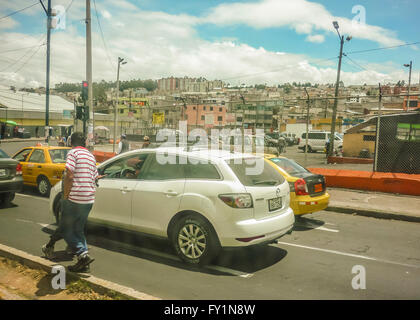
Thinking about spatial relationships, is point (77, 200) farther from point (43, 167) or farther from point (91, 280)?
point (43, 167)

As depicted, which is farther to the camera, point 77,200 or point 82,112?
point 82,112

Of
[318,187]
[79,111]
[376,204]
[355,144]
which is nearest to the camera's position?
[318,187]

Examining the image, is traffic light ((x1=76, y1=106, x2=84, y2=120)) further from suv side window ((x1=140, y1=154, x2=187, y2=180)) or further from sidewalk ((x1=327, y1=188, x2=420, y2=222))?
suv side window ((x1=140, y1=154, x2=187, y2=180))

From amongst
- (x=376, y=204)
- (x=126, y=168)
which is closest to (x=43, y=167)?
(x=126, y=168)

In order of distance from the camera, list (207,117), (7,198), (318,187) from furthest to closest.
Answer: (207,117), (7,198), (318,187)

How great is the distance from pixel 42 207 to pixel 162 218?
509cm

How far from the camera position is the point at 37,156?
1073 cm

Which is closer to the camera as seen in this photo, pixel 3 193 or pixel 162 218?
pixel 162 218

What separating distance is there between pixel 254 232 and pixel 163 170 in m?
1.75

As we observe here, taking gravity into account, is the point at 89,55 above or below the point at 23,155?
above

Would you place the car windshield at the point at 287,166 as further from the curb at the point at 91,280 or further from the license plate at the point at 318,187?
the curb at the point at 91,280
